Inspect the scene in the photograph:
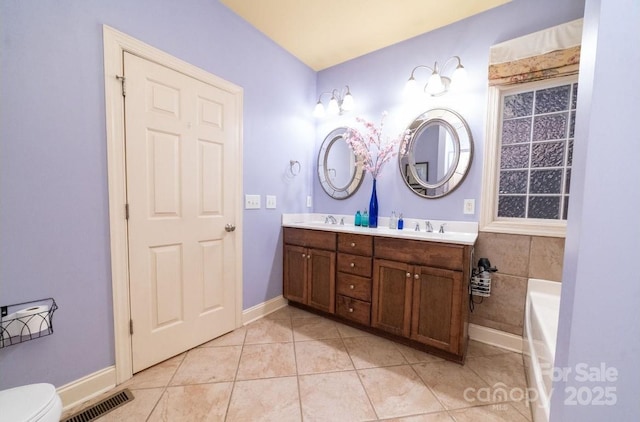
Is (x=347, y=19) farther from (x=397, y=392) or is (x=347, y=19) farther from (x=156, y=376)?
(x=156, y=376)

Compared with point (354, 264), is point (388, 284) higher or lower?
lower

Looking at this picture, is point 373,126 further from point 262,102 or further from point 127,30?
point 127,30

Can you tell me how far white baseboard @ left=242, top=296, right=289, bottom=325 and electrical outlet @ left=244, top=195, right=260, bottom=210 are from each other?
3.09 feet

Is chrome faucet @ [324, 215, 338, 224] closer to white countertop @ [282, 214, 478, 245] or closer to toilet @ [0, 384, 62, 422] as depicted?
white countertop @ [282, 214, 478, 245]

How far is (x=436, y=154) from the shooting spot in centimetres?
205

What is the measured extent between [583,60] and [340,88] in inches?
88.6

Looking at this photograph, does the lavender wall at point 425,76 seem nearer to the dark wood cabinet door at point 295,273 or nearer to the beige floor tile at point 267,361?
the dark wood cabinet door at point 295,273

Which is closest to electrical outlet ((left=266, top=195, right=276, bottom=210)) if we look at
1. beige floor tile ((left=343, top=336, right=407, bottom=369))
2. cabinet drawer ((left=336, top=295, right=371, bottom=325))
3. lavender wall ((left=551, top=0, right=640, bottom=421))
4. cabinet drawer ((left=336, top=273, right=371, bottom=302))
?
cabinet drawer ((left=336, top=273, right=371, bottom=302))

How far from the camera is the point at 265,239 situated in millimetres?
2281

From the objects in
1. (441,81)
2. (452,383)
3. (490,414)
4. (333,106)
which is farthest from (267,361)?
(441,81)

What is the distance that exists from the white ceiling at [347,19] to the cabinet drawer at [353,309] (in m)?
2.35

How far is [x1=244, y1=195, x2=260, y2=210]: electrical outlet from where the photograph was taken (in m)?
2.08

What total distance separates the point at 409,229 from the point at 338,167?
3.37 ft

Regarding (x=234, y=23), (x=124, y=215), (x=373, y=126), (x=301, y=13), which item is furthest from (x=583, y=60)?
(x=234, y=23)
